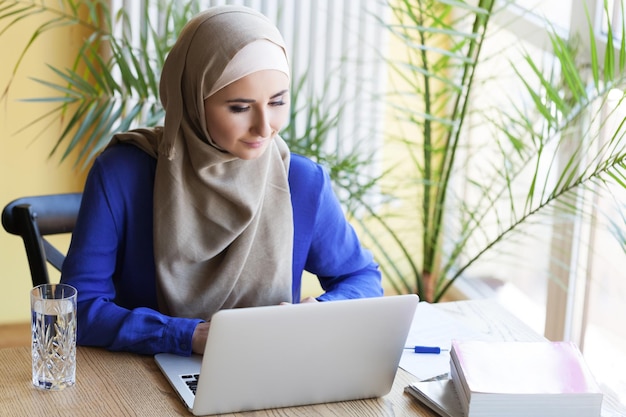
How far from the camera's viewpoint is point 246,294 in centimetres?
193

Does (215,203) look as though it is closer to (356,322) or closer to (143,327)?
(143,327)

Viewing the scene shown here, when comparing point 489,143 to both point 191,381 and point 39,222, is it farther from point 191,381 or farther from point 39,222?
point 191,381

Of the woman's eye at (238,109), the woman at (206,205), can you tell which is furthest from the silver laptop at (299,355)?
the woman's eye at (238,109)

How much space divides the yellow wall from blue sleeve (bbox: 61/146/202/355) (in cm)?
146

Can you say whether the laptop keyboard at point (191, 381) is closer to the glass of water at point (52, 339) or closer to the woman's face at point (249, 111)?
the glass of water at point (52, 339)

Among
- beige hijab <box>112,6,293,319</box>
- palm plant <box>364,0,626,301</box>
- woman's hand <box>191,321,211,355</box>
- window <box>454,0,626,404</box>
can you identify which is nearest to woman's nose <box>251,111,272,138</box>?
beige hijab <box>112,6,293,319</box>

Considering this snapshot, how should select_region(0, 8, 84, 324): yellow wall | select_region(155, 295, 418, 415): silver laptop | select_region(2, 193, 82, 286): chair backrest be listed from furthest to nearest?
select_region(0, 8, 84, 324): yellow wall
select_region(2, 193, 82, 286): chair backrest
select_region(155, 295, 418, 415): silver laptop

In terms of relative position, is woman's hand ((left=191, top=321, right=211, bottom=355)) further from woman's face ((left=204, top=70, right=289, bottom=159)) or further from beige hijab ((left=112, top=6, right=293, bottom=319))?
woman's face ((left=204, top=70, right=289, bottom=159))

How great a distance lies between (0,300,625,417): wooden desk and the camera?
1435 millimetres

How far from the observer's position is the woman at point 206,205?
1.75m

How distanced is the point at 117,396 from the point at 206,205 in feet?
1.67

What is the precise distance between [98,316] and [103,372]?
0.16 meters

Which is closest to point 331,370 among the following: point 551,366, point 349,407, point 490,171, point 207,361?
point 349,407

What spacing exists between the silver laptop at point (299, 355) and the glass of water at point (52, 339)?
0.58 feet
